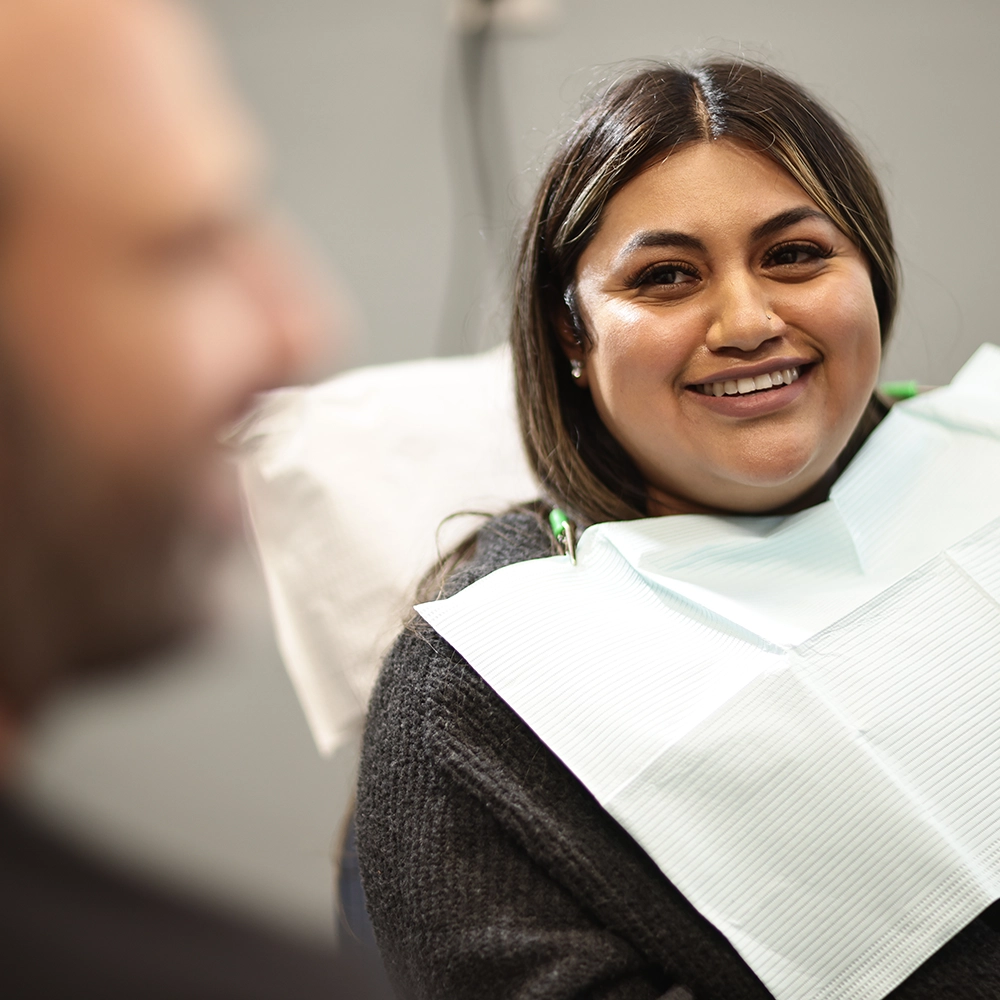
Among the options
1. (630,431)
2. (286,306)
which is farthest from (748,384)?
(286,306)

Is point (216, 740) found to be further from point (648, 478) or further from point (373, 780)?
point (648, 478)

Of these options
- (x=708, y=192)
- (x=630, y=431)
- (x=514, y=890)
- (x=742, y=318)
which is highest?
(x=708, y=192)

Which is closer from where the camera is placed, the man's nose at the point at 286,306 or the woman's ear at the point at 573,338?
the man's nose at the point at 286,306

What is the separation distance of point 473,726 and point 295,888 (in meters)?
0.69

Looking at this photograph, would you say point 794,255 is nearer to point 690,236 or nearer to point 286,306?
point 690,236

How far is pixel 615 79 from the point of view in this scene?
44.2 inches

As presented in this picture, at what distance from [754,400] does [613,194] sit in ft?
0.80

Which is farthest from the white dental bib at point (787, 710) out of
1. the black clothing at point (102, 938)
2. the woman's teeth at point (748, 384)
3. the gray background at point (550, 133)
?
the black clothing at point (102, 938)

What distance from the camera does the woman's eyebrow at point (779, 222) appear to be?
0.99 meters

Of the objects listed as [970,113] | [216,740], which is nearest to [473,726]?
[216,740]

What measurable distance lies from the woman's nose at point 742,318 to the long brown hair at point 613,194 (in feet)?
0.43

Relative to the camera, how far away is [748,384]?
3.29 feet

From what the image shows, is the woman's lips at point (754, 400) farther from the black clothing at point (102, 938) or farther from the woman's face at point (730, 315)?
the black clothing at point (102, 938)

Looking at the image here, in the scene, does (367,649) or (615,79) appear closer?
(615,79)
